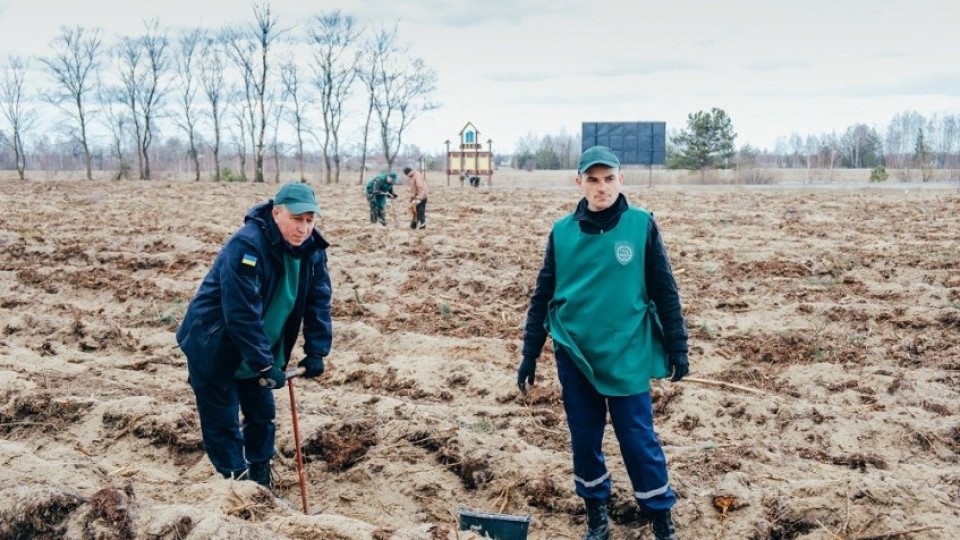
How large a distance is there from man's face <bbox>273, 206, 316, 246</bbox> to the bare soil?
4.02 feet

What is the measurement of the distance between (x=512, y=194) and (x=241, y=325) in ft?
87.8

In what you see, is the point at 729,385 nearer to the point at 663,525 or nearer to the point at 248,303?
the point at 663,525

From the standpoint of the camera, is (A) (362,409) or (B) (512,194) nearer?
(A) (362,409)

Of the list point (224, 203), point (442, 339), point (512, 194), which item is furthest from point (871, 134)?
point (442, 339)

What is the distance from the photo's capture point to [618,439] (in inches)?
152

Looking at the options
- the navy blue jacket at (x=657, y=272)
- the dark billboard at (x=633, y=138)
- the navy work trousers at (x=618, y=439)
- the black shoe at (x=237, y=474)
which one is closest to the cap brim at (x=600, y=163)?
the navy blue jacket at (x=657, y=272)

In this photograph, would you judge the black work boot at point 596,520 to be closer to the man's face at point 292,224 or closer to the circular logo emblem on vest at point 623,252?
the circular logo emblem on vest at point 623,252

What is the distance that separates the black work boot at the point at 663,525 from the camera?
387 centimetres

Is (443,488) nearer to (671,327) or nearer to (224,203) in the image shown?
(671,327)

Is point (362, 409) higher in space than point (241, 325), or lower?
lower

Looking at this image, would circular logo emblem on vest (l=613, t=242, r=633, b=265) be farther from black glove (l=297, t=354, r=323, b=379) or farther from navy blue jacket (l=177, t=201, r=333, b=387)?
black glove (l=297, t=354, r=323, b=379)

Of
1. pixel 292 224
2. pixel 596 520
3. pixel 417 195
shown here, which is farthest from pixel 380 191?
pixel 596 520

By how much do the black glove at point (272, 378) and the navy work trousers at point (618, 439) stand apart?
4.60 feet

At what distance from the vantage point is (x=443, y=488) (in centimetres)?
482
